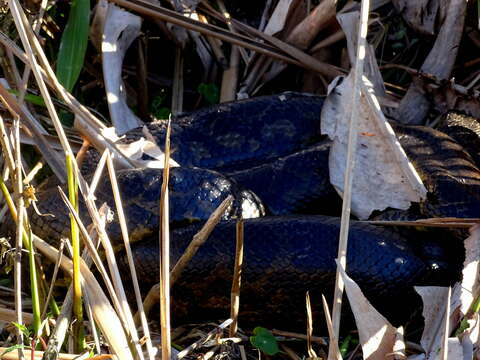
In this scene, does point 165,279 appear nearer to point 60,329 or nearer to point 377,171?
point 60,329

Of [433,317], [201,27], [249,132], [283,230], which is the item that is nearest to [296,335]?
[283,230]

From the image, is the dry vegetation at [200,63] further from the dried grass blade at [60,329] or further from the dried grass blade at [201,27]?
the dried grass blade at [60,329]

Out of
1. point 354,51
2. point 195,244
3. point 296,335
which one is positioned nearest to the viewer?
point 195,244

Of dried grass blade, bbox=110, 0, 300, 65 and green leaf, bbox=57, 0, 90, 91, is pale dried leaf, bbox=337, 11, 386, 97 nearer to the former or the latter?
dried grass blade, bbox=110, 0, 300, 65

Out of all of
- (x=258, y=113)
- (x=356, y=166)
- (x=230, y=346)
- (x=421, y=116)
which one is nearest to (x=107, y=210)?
(x=230, y=346)

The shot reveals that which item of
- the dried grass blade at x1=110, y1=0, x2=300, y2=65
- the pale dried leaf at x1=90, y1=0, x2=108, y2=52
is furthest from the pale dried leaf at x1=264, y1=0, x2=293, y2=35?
the pale dried leaf at x1=90, y1=0, x2=108, y2=52
